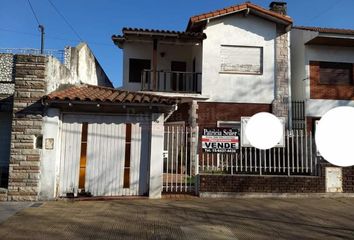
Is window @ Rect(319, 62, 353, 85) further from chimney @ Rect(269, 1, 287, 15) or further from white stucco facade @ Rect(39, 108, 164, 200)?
white stucco facade @ Rect(39, 108, 164, 200)

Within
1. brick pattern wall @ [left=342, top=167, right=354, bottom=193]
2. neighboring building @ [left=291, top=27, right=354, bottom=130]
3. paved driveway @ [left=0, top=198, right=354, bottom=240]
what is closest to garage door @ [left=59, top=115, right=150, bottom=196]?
paved driveway @ [left=0, top=198, right=354, bottom=240]

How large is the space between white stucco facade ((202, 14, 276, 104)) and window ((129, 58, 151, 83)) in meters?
3.51

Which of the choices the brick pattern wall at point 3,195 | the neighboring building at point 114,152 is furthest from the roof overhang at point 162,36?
the brick pattern wall at point 3,195

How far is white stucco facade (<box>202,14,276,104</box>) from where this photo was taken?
14.9 meters

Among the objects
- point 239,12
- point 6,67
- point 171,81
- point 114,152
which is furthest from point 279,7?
point 6,67

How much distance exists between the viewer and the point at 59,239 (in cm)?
568

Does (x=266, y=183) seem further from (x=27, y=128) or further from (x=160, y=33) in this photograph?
(x=160, y=33)

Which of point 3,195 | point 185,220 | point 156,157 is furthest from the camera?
point 156,157

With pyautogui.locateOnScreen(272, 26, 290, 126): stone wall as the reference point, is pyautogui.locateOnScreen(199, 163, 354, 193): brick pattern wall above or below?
below

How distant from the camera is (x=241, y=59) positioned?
1520 cm

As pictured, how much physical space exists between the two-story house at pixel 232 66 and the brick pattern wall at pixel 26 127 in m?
5.99

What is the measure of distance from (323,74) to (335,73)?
60 centimetres

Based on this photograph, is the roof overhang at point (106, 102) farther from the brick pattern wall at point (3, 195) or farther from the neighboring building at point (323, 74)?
the neighboring building at point (323, 74)

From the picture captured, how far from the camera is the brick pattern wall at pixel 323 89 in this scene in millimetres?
15648
